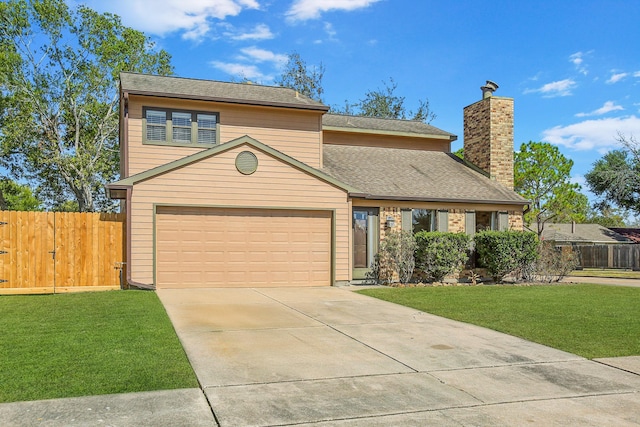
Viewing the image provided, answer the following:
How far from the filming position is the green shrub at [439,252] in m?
15.3

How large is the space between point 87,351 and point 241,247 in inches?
307

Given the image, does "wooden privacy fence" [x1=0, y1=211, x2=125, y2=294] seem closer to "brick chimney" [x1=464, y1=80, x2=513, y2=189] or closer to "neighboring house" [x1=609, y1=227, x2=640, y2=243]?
"brick chimney" [x1=464, y1=80, x2=513, y2=189]

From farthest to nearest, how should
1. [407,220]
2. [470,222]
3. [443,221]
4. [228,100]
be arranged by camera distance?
[470,222] < [443,221] < [407,220] < [228,100]

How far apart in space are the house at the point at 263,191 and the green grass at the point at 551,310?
8.16 feet

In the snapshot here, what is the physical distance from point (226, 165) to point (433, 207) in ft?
22.1

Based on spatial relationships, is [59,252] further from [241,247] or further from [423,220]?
[423,220]

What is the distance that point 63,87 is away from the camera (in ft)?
96.6

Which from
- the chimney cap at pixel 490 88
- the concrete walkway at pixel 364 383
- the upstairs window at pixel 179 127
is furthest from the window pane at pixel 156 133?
the chimney cap at pixel 490 88

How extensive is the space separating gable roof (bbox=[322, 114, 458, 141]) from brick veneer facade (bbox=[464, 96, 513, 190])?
144 centimetres

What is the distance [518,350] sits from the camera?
273 inches

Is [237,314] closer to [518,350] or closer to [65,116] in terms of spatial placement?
[518,350]

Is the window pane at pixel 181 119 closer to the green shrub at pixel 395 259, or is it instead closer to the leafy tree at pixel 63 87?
the green shrub at pixel 395 259

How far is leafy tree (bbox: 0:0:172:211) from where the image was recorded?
1101 inches

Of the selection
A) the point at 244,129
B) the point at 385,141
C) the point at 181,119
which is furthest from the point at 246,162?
the point at 385,141
